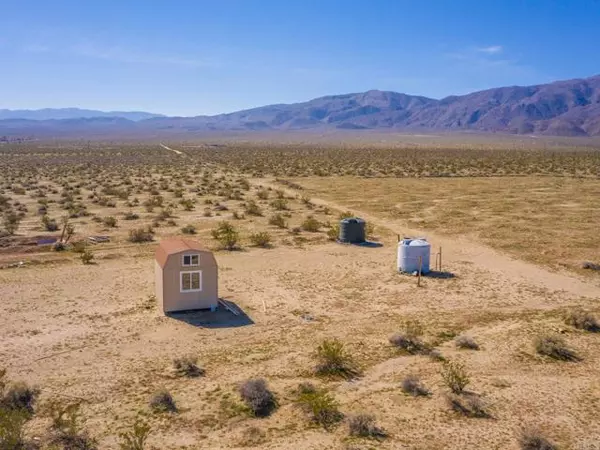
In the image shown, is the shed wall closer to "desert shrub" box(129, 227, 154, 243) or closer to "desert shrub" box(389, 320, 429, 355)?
"desert shrub" box(389, 320, 429, 355)

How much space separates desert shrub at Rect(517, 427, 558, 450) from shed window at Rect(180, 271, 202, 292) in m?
10.1

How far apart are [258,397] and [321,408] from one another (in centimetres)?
131

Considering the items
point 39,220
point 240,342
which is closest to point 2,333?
point 240,342

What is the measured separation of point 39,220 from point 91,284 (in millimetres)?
15240

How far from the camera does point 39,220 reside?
110ft

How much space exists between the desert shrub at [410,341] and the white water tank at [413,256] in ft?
22.4

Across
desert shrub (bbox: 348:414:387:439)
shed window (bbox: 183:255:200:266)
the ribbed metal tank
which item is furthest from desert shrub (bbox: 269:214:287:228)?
desert shrub (bbox: 348:414:387:439)

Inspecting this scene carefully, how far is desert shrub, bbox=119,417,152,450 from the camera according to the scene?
9.76 meters


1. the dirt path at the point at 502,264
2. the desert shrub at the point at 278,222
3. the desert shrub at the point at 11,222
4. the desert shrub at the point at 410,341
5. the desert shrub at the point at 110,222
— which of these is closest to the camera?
the desert shrub at the point at 410,341

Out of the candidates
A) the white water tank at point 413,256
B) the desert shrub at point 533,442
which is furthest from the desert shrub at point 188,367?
the white water tank at point 413,256

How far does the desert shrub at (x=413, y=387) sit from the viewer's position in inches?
490

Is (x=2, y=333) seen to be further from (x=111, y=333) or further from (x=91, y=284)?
(x=91, y=284)

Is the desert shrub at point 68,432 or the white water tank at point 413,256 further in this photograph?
the white water tank at point 413,256

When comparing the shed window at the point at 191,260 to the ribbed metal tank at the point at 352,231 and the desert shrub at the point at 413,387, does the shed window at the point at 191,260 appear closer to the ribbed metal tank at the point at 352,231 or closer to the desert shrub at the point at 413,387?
the desert shrub at the point at 413,387
